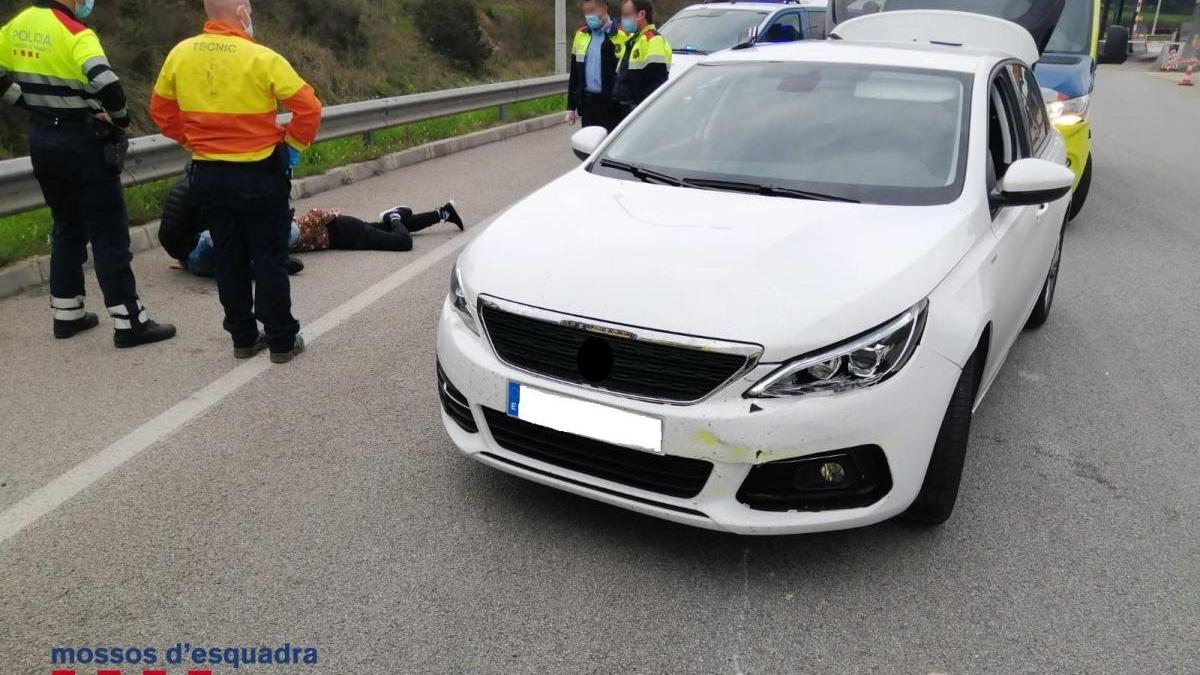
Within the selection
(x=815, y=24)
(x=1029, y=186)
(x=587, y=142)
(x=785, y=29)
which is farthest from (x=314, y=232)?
(x=815, y=24)

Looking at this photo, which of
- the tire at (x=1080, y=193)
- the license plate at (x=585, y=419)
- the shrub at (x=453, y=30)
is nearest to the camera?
the license plate at (x=585, y=419)

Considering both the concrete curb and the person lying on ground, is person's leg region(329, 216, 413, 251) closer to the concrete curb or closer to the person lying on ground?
the person lying on ground

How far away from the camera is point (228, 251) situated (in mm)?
4902

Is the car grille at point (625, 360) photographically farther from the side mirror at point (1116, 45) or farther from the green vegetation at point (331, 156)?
the side mirror at point (1116, 45)

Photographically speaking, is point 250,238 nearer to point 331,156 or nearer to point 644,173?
point 644,173

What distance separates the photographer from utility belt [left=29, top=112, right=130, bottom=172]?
492 cm

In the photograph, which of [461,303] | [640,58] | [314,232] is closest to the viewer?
[461,303]

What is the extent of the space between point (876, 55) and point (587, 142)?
1.42 m

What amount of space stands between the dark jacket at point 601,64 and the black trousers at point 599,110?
6 centimetres

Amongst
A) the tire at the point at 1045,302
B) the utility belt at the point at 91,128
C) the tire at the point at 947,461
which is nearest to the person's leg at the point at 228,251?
the utility belt at the point at 91,128

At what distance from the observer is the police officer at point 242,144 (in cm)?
451

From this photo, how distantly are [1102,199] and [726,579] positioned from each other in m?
8.09

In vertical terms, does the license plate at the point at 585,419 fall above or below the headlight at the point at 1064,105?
below

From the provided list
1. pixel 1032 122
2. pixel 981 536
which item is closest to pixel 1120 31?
pixel 1032 122
